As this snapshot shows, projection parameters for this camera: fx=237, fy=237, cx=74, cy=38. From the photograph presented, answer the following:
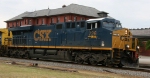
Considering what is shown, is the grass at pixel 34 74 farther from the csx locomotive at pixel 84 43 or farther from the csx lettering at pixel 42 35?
the csx lettering at pixel 42 35

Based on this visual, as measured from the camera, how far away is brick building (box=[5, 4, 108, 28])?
6581 centimetres

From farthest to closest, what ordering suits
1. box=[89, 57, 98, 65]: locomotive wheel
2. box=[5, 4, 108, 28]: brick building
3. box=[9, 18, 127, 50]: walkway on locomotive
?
box=[5, 4, 108, 28]: brick building < box=[89, 57, 98, 65]: locomotive wheel < box=[9, 18, 127, 50]: walkway on locomotive

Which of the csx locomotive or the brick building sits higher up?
the brick building

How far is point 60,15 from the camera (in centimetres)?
6775

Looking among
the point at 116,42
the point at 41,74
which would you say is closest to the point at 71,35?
the point at 116,42

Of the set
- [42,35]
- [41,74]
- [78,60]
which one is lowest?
[41,74]

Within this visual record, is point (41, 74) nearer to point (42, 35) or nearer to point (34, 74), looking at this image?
point (34, 74)

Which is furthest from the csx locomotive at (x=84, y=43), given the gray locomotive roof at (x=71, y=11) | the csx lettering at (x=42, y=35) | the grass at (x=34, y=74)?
the gray locomotive roof at (x=71, y=11)

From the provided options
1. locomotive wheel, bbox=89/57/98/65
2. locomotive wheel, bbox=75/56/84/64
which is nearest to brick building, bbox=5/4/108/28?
locomotive wheel, bbox=75/56/84/64

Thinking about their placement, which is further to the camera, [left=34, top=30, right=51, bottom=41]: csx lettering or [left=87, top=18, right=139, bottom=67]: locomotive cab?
[left=34, top=30, right=51, bottom=41]: csx lettering

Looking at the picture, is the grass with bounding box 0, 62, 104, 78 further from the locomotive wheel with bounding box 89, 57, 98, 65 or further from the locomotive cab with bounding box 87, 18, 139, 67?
the locomotive wheel with bounding box 89, 57, 98, 65

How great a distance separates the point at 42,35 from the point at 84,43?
5.85 meters

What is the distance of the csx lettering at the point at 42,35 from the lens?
22477 mm

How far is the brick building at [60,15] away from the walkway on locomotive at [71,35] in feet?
132
